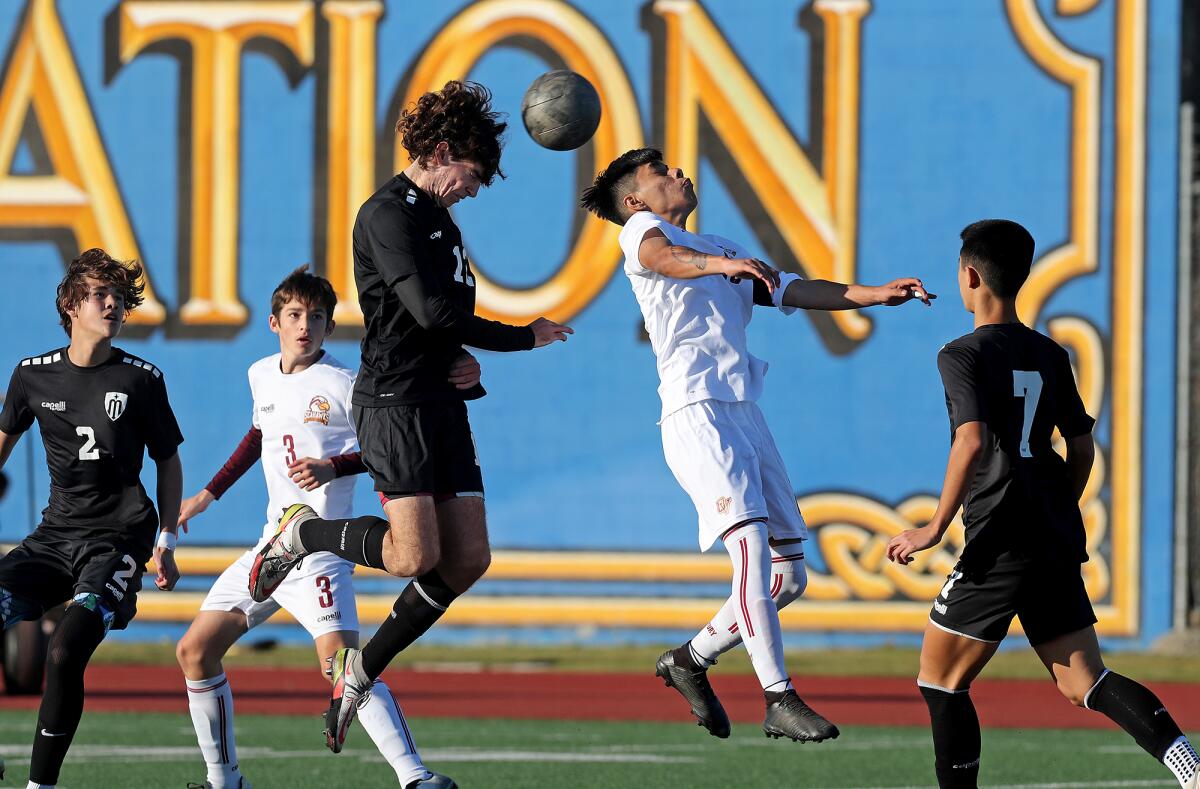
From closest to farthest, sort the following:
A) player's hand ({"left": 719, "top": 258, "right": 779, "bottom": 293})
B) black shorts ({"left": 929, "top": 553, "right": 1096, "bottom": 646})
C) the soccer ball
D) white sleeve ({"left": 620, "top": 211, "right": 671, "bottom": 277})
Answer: black shorts ({"left": 929, "top": 553, "right": 1096, "bottom": 646}), player's hand ({"left": 719, "top": 258, "right": 779, "bottom": 293}), white sleeve ({"left": 620, "top": 211, "right": 671, "bottom": 277}), the soccer ball

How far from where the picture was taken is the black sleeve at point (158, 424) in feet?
23.2

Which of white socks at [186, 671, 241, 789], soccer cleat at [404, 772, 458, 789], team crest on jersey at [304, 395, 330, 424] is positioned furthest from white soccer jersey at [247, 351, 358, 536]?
soccer cleat at [404, 772, 458, 789]

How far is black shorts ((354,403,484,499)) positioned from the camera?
6492mm

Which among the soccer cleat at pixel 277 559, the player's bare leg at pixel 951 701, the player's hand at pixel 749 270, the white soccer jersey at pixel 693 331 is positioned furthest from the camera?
the soccer cleat at pixel 277 559

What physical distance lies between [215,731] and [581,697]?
23.6 feet

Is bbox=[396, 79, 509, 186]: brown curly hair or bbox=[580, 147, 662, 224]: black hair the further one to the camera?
bbox=[580, 147, 662, 224]: black hair

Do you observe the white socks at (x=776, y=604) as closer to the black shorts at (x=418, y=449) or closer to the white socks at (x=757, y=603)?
the white socks at (x=757, y=603)

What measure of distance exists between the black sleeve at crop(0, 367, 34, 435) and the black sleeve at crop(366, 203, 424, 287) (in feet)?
5.60

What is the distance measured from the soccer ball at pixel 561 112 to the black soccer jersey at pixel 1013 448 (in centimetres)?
255

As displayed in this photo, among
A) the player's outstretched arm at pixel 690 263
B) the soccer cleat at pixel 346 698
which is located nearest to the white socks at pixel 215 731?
the soccer cleat at pixel 346 698

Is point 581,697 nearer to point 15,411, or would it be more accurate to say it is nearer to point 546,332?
point 15,411

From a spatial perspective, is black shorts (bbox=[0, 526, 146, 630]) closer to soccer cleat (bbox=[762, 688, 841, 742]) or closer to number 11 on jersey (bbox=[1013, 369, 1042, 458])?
soccer cleat (bbox=[762, 688, 841, 742])

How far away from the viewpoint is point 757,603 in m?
6.69

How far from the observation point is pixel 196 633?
7.32m
